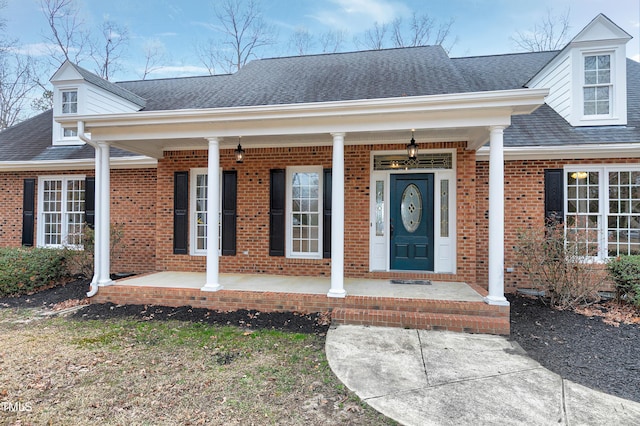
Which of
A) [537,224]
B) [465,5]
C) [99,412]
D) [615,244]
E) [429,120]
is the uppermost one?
[465,5]

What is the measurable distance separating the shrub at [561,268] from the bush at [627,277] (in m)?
0.22

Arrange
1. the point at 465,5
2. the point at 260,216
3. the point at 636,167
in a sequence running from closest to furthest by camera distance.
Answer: the point at 636,167 < the point at 260,216 < the point at 465,5

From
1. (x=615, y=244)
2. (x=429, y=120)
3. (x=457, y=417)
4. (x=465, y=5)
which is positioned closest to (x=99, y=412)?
(x=457, y=417)

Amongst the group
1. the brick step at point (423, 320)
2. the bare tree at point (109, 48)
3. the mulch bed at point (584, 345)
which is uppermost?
the bare tree at point (109, 48)

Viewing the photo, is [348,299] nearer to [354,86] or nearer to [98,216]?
[98,216]

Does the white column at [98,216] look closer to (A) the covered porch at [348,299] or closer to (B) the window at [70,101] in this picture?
(A) the covered porch at [348,299]

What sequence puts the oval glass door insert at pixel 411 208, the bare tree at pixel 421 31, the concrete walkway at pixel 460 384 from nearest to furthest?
the concrete walkway at pixel 460 384, the oval glass door insert at pixel 411 208, the bare tree at pixel 421 31

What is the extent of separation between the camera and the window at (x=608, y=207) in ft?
21.2

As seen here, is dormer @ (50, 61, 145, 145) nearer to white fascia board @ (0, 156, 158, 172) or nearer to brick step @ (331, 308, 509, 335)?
white fascia board @ (0, 156, 158, 172)

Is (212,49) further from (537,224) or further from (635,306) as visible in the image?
(635,306)

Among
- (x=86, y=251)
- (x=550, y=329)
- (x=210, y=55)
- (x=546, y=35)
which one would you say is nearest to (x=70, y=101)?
(x=86, y=251)

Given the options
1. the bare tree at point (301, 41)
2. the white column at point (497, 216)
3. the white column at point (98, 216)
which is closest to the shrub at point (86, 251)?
the white column at point (98, 216)

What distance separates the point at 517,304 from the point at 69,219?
10475mm

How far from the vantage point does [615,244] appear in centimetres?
652
